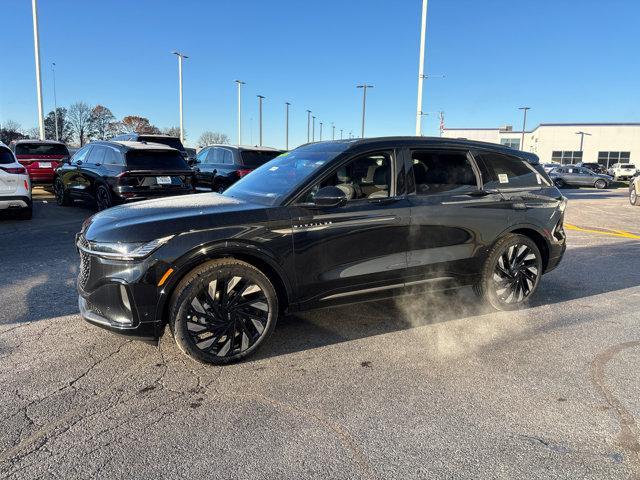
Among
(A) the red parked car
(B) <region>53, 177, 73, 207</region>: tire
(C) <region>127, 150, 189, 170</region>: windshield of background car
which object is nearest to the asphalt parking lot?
(C) <region>127, 150, 189, 170</region>: windshield of background car

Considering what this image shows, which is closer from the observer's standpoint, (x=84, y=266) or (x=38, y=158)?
(x=84, y=266)

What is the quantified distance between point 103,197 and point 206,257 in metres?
8.30

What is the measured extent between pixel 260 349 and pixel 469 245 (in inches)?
88.0

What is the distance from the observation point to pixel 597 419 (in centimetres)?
300

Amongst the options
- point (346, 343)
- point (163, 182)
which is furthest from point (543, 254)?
point (163, 182)

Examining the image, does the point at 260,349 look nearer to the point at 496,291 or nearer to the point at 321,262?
the point at 321,262

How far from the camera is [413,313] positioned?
4.93 meters

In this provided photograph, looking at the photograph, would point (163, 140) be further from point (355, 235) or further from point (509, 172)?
point (355, 235)

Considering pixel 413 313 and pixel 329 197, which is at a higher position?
pixel 329 197

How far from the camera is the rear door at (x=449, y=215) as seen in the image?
4.43 meters

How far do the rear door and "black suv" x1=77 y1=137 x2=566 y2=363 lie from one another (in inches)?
0.5

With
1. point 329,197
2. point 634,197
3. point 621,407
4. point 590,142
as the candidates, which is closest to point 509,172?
point 329,197

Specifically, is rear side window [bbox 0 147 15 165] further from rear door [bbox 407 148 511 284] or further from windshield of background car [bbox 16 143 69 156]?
rear door [bbox 407 148 511 284]

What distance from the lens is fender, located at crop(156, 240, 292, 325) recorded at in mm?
3430
